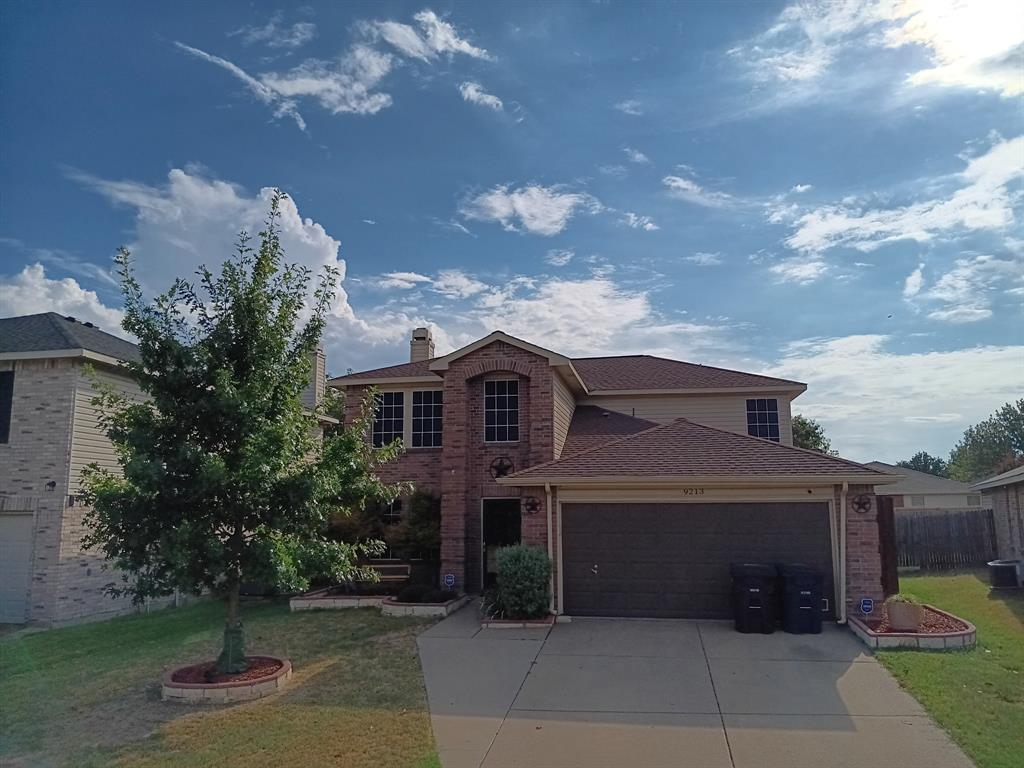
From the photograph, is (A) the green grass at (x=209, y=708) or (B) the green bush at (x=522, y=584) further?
(B) the green bush at (x=522, y=584)

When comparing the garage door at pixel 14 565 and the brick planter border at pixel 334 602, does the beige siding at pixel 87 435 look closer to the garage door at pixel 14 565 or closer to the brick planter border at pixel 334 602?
the garage door at pixel 14 565

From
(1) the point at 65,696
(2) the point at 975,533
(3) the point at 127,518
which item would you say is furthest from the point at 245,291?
(2) the point at 975,533

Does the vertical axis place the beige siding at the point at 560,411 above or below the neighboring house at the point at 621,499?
above

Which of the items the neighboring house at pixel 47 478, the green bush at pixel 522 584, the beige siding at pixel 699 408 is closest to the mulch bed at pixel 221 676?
the green bush at pixel 522 584

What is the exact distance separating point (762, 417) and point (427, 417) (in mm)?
8959

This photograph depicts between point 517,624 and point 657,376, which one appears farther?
point 657,376

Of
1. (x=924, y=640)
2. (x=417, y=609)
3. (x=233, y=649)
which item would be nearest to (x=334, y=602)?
(x=417, y=609)

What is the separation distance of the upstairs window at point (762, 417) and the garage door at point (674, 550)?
7112mm

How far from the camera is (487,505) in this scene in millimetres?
16688

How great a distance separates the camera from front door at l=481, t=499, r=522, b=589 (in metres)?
16.4

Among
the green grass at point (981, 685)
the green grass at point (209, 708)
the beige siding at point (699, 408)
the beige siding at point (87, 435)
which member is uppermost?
the beige siding at point (699, 408)

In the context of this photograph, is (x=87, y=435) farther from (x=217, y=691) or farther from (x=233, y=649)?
(x=217, y=691)

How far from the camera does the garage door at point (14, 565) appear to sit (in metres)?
14.2

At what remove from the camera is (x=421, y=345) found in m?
22.8
